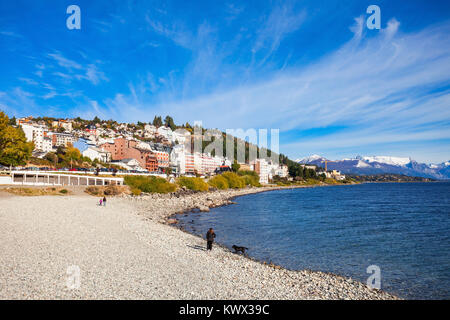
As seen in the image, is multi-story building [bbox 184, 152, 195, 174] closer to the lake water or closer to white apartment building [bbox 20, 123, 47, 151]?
white apartment building [bbox 20, 123, 47, 151]

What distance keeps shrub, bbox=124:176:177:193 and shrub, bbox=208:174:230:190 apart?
1435 inches

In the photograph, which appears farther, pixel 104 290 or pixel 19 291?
pixel 104 290

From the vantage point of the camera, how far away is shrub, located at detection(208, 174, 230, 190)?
115188 mm

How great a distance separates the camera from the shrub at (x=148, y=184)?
74562mm

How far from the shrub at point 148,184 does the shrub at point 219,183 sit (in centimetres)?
3645

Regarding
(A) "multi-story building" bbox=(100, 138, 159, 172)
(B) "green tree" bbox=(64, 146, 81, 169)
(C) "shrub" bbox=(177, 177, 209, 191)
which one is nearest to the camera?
(C) "shrub" bbox=(177, 177, 209, 191)

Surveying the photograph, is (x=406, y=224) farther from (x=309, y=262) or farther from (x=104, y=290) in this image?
(x=104, y=290)

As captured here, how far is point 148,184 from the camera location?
7594 centimetres

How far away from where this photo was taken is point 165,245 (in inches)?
830

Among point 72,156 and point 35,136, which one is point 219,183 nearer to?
point 72,156

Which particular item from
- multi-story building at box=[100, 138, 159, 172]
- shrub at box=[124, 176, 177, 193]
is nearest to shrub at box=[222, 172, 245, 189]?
multi-story building at box=[100, 138, 159, 172]

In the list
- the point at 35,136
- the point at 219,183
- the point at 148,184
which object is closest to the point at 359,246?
the point at 148,184

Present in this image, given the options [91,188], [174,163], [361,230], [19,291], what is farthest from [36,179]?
[174,163]

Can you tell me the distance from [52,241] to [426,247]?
3221 cm
